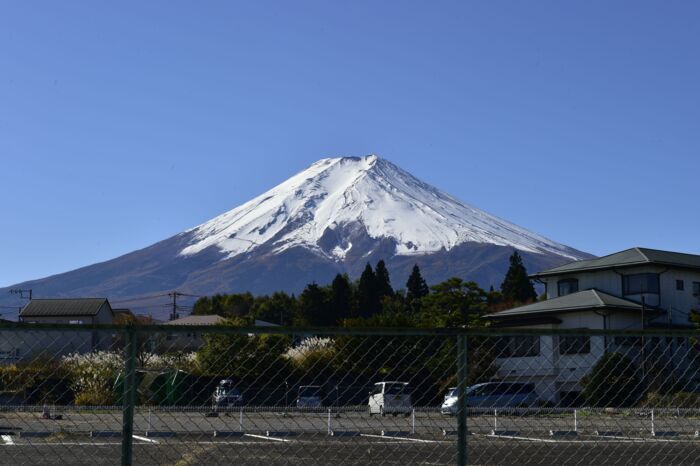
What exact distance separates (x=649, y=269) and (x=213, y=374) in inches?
1574

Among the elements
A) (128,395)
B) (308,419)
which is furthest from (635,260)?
(128,395)

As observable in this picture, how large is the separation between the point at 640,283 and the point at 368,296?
39.5m

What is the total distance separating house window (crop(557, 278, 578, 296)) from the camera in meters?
48.7

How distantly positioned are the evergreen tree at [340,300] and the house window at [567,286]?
3536 cm

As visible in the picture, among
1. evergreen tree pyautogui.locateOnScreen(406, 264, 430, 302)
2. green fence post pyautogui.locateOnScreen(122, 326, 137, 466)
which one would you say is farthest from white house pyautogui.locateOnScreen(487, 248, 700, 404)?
green fence post pyautogui.locateOnScreen(122, 326, 137, 466)

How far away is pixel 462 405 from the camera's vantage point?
19.9 feet

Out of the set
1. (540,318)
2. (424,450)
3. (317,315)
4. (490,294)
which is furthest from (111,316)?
(424,450)

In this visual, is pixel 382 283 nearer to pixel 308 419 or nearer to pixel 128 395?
pixel 308 419

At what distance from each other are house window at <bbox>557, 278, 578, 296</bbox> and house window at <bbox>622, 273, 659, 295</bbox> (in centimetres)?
286

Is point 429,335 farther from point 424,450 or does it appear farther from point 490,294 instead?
point 490,294

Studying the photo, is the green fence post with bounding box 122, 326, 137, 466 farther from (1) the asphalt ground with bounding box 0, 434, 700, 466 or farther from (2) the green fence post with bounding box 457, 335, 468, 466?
(1) the asphalt ground with bounding box 0, 434, 700, 466

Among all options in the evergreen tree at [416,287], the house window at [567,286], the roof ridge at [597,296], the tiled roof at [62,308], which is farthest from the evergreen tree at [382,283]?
the roof ridge at [597,296]

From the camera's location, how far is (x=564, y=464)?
34.2 ft

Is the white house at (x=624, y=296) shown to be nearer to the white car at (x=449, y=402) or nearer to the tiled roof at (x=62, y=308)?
the white car at (x=449, y=402)
